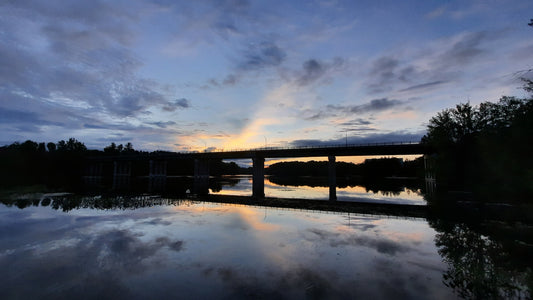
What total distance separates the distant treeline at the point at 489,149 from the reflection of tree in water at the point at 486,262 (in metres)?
20.1

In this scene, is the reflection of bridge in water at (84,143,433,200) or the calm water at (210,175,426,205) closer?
the calm water at (210,175,426,205)

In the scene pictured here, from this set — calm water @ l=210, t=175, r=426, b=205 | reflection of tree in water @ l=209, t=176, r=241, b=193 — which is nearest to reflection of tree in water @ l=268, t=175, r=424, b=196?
calm water @ l=210, t=175, r=426, b=205

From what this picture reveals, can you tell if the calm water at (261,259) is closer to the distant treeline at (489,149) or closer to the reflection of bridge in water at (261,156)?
the distant treeline at (489,149)

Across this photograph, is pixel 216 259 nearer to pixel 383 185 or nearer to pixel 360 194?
pixel 360 194

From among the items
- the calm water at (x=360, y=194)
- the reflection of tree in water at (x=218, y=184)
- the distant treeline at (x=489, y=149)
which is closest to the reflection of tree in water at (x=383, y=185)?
the calm water at (x=360, y=194)

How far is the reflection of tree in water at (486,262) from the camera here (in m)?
10.3

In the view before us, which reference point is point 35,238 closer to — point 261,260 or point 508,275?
point 261,260

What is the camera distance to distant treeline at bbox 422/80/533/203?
117ft

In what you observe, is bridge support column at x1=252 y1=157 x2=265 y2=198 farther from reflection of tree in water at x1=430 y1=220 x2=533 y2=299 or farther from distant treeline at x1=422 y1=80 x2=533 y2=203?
reflection of tree in water at x1=430 y1=220 x2=533 y2=299

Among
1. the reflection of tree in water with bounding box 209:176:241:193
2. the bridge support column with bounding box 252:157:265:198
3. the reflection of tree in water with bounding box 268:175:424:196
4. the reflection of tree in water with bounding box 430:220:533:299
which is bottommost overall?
the reflection of tree in water with bounding box 268:175:424:196

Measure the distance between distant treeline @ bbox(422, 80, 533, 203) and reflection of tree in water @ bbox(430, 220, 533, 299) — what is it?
20.1 meters

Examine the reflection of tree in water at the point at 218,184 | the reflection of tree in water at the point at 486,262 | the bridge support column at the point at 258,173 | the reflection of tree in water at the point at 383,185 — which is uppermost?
the bridge support column at the point at 258,173

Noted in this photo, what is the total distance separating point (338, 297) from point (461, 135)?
221ft

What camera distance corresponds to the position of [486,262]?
13.5 metres
